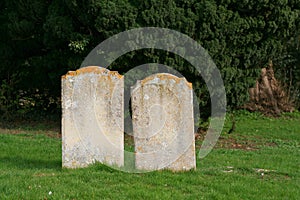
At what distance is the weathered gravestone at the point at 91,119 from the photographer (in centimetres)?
751

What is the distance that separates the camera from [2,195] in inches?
237

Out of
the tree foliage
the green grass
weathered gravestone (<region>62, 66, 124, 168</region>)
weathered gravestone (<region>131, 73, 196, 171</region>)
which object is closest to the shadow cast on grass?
the green grass

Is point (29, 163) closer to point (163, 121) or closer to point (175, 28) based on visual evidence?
point (163, 121)

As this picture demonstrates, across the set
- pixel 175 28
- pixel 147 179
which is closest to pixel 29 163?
pixel 147 179

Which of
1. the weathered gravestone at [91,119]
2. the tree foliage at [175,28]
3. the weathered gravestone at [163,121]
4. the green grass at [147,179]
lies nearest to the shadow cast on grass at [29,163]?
the green grass at [147,179]

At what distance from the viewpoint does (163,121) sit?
24.5 feet

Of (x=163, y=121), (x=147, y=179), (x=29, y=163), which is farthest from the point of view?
(x=29, y=163)

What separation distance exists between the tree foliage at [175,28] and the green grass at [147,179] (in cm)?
260

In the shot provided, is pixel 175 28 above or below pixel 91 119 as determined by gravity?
above

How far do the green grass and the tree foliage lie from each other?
8.53 ft

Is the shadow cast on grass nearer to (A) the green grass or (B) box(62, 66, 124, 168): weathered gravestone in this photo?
(A) the green grass

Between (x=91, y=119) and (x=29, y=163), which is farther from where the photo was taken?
(x=29, y=163)

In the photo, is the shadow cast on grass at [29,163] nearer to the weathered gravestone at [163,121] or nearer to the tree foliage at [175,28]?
the weathered gravestone at [163,121]

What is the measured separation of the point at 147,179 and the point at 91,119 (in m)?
1.31
